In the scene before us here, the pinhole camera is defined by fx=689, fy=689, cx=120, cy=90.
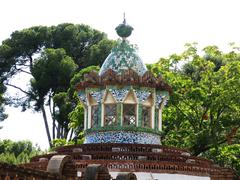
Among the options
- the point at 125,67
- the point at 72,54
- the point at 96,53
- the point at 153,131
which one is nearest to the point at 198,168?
the point at 153,131

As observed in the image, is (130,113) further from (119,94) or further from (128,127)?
(119,94)

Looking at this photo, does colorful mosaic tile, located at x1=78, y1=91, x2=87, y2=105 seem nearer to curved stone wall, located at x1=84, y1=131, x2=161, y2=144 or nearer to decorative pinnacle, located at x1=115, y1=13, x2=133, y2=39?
curved stone wall, located at x1=84, y1=131, x2=161, y2=144

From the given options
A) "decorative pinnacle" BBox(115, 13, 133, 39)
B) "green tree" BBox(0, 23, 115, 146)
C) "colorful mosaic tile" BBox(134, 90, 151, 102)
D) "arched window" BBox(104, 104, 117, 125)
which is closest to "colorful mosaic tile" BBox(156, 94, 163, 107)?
"colorful mosaic tile" BBox(134, 90, 151, 102)

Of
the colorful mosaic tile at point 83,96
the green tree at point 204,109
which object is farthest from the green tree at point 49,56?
the colorful mosaic tile at point 83,96

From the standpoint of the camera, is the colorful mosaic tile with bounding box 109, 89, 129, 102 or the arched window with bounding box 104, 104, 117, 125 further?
the arched window with bounding box 104, 104, 117, 125

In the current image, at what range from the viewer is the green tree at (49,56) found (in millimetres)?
42881

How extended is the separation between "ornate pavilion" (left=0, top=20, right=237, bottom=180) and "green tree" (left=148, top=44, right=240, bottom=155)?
221 inches

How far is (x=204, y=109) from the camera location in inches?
965

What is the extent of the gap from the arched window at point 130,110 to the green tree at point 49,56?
2467 centimetres

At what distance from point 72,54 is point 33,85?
3.51 metres

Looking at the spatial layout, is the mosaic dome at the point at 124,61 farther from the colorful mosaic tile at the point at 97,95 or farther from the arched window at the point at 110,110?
the arched window at the point at 110,110

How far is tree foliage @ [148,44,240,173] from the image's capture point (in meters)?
23.7

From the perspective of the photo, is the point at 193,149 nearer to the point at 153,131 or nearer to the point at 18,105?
the point at 153,131

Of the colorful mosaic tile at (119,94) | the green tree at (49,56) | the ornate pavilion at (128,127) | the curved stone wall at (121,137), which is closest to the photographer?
the ornate pavilion at (128,127)
